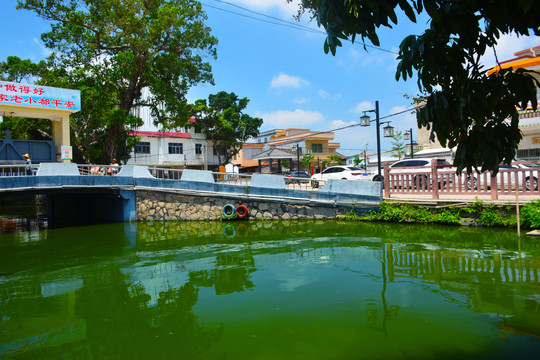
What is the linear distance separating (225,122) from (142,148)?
821 centimetres

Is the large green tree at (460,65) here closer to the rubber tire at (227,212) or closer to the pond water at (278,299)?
the pond water at (278,299)

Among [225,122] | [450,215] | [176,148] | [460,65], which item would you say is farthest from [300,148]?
[460,65]

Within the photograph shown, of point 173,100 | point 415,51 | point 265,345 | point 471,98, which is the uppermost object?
point 173,100

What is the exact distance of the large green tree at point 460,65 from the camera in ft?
8.07

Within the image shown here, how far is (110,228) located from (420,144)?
3020 cm

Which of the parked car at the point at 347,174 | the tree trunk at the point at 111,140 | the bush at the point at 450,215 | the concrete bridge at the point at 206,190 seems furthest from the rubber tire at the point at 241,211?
the tree trunk at the point at 111,140

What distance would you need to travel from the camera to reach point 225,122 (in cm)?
3506

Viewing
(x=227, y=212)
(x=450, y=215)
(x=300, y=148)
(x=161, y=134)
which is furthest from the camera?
(x=300, y=148)

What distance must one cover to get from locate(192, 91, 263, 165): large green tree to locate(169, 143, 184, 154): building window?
2686 millimetres

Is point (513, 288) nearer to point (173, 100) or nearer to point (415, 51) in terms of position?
point (415, 51)

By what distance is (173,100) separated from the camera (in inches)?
811

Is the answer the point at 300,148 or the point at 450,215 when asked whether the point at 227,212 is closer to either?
the point at 450,215

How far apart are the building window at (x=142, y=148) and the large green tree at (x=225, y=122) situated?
500 centimetres

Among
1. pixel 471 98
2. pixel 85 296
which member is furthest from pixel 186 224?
pixel 471 98
